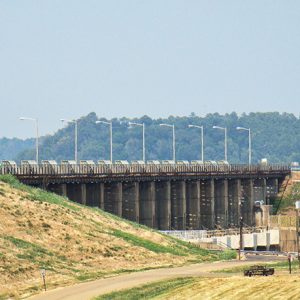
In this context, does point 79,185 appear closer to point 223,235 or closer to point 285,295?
point 223,235

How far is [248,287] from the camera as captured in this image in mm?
120438

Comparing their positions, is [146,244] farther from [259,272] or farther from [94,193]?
[94,193]

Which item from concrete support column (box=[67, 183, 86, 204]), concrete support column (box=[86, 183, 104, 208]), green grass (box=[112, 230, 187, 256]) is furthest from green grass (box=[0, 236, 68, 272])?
concrete support column (box=[86, 183, 104, 208])

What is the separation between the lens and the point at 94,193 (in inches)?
7387

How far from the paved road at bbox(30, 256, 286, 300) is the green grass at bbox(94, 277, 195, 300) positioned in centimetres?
131

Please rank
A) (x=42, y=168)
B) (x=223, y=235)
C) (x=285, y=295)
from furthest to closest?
1. (x=223, y=235)
2. (x=42, y=168)
3. (x=285, y=295)

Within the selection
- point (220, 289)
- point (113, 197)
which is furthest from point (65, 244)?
point (113, 197)

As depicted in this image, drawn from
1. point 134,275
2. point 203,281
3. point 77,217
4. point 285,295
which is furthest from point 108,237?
point 285,295

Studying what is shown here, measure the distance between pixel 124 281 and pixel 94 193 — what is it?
57968 mm

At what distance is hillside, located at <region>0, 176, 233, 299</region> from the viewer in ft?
433

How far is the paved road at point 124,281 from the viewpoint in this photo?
118 metres

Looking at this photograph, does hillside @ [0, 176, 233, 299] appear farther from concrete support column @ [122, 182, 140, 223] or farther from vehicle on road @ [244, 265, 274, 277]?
concrete support column @ [122, 182, 140, 223]

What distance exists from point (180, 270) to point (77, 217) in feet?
59.5

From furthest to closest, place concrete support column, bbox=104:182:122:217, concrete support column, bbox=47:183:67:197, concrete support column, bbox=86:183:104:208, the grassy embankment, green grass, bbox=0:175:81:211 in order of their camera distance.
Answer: concrete support column, bbox=104:182:122:217
concrete support column, bbox=86:183:104:208
concrete support column, bbox=47:183:67:197
green grass, bbox=0:175:81:211
the grassy embankment
